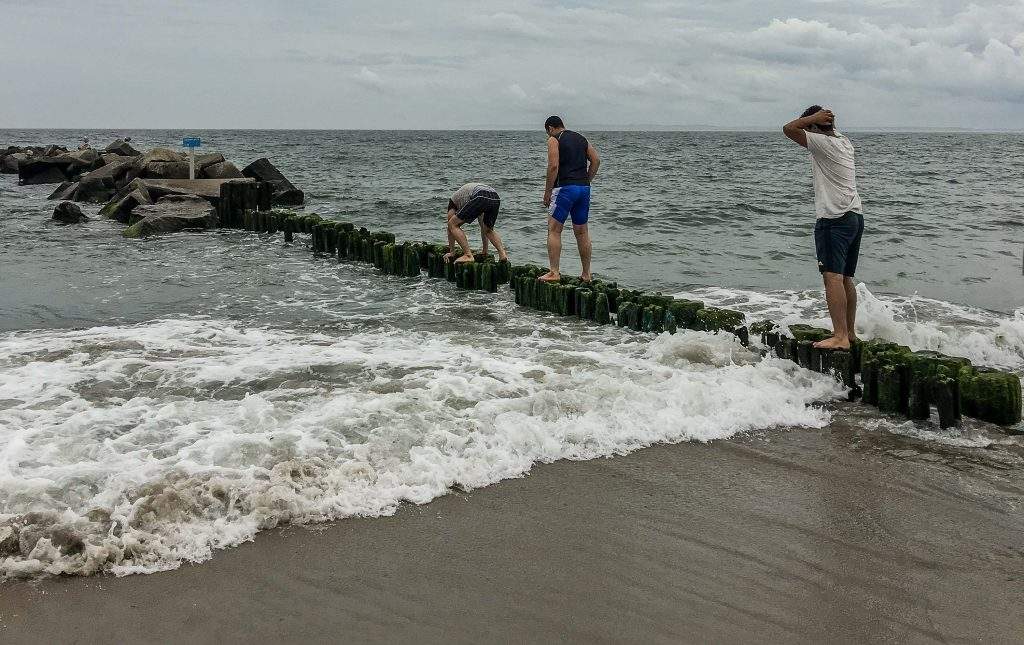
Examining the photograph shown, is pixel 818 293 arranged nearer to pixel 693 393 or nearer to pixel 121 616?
pixel 693 393

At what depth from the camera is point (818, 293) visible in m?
10.8

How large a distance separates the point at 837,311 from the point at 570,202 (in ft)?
12.2

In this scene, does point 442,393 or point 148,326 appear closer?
point 442,393

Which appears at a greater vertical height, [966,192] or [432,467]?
[966,192]

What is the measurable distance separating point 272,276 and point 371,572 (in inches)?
352

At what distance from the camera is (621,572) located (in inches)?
139

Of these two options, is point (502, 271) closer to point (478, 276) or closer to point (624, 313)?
point (478, 276)

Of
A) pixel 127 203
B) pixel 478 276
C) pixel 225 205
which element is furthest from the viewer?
pixel 127 203

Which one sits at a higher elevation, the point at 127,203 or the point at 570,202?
the point at 570,202

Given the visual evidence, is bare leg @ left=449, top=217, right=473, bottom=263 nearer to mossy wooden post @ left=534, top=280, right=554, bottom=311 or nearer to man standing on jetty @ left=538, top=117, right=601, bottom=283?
man standing on jetty @ left=538, top=117, right=601, bottom=283

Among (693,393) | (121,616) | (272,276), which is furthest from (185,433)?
(272,276)

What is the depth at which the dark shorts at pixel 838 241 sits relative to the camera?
6688 millimetres

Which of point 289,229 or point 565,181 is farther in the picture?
point 289,229

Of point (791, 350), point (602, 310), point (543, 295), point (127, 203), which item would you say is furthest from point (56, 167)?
point (791, 350)
